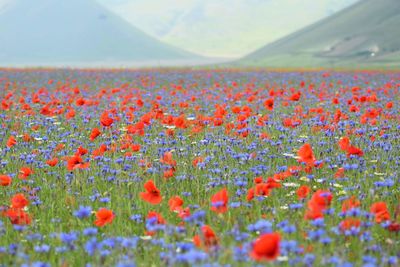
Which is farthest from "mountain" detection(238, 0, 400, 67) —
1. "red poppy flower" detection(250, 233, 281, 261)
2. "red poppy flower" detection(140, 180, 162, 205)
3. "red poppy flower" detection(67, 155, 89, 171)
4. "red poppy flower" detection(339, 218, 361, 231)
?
"red poppy flower" detection(250, 233, 281, 261)

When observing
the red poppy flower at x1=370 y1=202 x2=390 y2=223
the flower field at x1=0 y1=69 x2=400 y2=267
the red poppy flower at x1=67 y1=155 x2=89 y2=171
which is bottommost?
the flower field at x1=0 y1=69 x2=400 y2=267

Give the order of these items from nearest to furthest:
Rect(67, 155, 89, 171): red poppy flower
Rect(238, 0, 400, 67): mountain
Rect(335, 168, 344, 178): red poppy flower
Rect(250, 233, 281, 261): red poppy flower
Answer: Rect(250, 233, 281, 261): red poppy flower
Rect(67, 155, 89, 171): red poppy flower
Rect(335, 168, 344, 178): red poppy flower
Rect(238, 0, 400, 67): mountain

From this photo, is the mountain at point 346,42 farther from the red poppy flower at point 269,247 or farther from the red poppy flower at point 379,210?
the red poppy flower at point 269,247

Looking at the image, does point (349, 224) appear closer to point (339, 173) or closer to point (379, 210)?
point (379, 210)

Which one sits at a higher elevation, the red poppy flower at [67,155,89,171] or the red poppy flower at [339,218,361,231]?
the red poppy flower at [67,155,89,171]

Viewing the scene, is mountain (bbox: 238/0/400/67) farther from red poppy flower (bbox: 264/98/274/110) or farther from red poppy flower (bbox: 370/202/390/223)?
red poppy flower (bbox: 370/202/390/223)

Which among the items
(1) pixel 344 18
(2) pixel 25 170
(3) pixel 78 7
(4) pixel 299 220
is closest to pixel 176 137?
(2) pixel 25 170

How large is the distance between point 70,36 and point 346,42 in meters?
100

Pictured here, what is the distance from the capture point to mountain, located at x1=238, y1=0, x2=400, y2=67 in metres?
64.2

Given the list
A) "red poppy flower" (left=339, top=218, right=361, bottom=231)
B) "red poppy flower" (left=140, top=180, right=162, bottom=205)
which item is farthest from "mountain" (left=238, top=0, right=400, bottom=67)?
"red poppy flower" (left=339, top=218, right=361, bottom=231)

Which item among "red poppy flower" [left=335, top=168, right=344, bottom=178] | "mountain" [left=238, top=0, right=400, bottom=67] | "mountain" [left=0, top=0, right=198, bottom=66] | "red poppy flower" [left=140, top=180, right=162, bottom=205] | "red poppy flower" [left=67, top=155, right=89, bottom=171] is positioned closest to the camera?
"red poppy flower" [left=140, top=180, right=162, bottom=205]

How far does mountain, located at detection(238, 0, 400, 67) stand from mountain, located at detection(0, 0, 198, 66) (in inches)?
1660

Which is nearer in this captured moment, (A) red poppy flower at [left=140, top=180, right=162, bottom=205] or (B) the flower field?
(B) the flower field

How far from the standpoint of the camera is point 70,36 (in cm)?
16312
